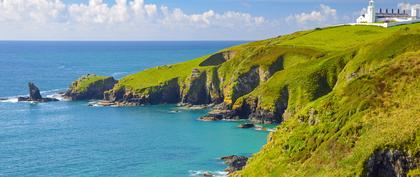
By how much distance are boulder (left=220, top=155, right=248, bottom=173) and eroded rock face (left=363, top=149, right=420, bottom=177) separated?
32222 millimetres

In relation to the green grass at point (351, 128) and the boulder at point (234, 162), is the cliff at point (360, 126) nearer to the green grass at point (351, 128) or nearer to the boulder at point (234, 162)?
the green grass at point (351, 128)

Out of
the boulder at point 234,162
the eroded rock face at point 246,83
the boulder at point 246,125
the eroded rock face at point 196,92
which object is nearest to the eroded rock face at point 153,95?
the eroded rock face at point 196,92

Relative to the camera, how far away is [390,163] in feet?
235

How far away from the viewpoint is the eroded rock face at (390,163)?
232 ft

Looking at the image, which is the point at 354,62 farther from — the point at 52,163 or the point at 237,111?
the point at 52,163

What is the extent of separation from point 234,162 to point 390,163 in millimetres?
38202

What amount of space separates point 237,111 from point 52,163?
2471 inches

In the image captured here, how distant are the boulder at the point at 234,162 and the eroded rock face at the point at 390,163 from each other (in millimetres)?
32222

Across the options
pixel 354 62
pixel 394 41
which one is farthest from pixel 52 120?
pixel 394 41

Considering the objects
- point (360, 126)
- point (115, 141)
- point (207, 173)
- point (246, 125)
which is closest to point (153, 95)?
point (246, 125)

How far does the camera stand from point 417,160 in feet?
231

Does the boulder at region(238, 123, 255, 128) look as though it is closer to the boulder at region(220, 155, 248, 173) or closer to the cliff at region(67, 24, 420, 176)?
the cliff at region(67, 24, 420, 176)

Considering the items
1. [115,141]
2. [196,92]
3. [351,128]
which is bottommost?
[115,141]

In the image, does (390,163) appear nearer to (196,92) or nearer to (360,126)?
(360,126)
